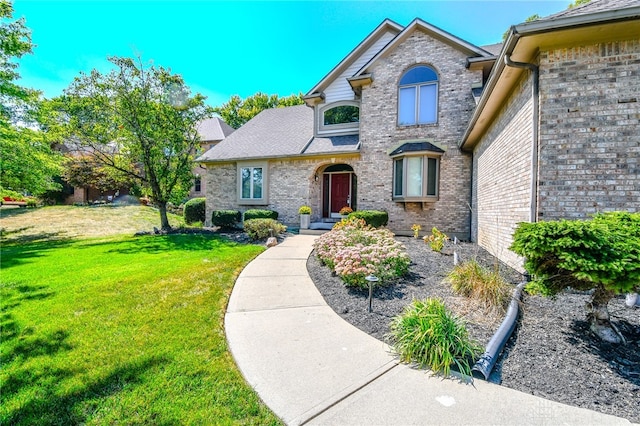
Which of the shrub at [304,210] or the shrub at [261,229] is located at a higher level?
the shrub at [304,210]

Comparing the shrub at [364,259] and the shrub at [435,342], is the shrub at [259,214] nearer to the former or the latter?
the shrub at [364,259]

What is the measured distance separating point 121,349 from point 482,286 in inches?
186

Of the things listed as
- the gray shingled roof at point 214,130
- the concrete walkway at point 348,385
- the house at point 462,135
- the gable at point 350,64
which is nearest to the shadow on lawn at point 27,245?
the house at point 462,135

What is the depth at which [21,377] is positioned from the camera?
9.11 feet

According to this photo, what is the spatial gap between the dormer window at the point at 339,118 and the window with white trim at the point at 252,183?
3.68 metres

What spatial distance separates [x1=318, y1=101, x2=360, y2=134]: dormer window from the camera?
13.7 meters

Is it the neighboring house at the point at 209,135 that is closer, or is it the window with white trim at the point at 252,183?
the window with white trim at the point at 252,183

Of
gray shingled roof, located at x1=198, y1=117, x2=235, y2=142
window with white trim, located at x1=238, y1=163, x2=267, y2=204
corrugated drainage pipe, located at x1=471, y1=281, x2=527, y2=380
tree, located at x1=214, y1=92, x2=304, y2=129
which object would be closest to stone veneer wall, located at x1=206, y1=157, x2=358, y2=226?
window with white trim, located at x1=238, y1=163, x2=267, y2=204

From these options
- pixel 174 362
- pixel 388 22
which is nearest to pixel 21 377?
pixel 174 362

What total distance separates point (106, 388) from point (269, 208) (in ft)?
39.7

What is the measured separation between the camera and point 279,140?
15211 mm

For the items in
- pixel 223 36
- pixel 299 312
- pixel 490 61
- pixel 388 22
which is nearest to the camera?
pixel 299 312

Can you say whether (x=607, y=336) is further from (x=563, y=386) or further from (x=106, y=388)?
(x=106, y=388)

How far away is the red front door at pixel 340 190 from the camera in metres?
14.7
